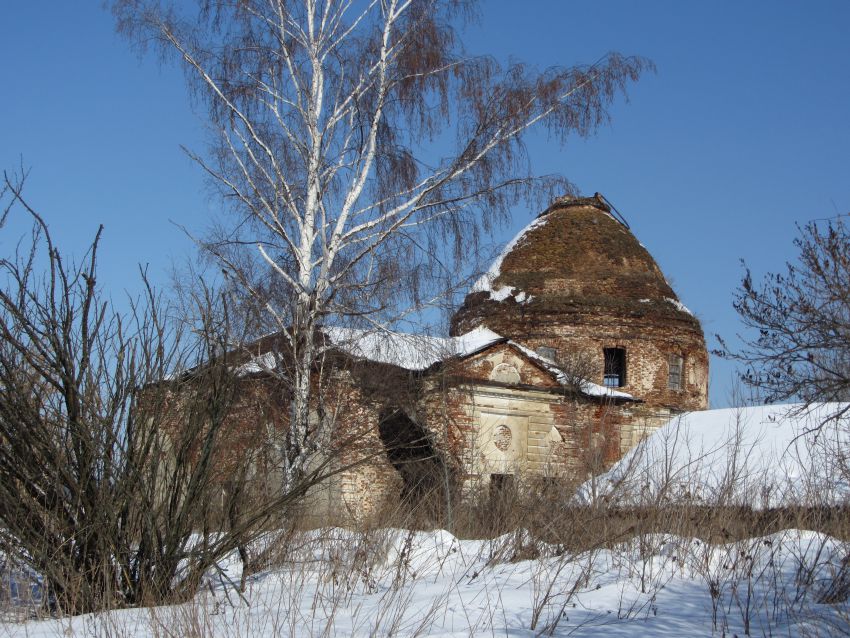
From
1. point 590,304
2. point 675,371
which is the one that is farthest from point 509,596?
point 675,371

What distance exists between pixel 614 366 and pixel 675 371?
1779 millimetres

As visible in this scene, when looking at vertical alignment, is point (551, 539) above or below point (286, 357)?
below

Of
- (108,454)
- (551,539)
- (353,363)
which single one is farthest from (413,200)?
(108,454)

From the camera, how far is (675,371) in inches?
1119

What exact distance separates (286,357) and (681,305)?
19.4 metres

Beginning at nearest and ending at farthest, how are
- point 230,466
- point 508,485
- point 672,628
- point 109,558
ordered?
point 672,628, point 109,558, point 230,466, point 508,485

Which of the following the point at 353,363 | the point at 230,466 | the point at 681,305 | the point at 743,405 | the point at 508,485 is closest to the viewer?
the point at 230,466

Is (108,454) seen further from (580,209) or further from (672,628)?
(580,209)

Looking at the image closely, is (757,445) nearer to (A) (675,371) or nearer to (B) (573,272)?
(A) (675,371)

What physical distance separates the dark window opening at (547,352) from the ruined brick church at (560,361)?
40mm

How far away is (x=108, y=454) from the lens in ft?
21.2

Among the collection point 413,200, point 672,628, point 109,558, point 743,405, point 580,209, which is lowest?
point 672,628

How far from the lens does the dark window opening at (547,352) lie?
27.4 metres

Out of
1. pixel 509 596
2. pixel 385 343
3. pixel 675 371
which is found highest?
pixel 675 371
